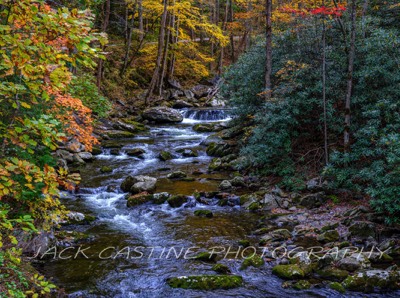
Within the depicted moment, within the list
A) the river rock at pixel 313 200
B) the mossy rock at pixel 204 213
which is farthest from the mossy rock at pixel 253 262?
the river rock at pixel 313 200

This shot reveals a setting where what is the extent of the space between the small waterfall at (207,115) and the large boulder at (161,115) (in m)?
1.34

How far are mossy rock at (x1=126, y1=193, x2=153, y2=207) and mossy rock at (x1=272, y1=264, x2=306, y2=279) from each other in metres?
4.80

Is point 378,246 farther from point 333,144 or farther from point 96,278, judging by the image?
point 96,278

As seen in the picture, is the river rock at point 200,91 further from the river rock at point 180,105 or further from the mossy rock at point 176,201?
the mossy rock at point 176,201

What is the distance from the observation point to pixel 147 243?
24.7 ft

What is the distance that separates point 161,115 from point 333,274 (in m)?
17.0

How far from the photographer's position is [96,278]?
6043mm

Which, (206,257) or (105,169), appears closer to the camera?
(206,257)

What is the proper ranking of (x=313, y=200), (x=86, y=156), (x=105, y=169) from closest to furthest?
(x=313, y=200) → (x=105, y=169) → (x=86, y=156)

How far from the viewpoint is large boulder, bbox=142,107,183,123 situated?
21.6 meters

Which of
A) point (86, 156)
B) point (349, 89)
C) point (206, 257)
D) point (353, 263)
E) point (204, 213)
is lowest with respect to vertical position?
point (206, 257)

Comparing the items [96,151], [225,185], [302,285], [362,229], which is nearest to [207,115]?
[96,151]

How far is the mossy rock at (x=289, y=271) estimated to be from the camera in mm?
5941

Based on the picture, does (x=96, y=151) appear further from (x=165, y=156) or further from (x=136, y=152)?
(x=165, y=156)
